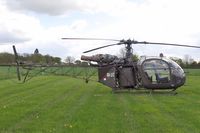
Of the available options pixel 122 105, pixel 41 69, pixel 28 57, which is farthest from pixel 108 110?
pixel 28 57

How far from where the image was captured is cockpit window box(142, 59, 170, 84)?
23188mm

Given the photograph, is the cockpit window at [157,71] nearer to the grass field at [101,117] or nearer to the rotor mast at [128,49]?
the rotor mast at [128,49]

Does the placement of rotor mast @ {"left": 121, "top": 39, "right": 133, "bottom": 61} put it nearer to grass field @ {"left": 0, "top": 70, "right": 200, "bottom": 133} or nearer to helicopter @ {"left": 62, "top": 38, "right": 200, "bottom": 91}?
helicopter @ {"left": 62, "top": 38, "right": 200, "bottom": 91}

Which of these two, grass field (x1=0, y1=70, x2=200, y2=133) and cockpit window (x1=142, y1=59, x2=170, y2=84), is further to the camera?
cockpit window (x1=142, y1=59, x2=170, y2=84)

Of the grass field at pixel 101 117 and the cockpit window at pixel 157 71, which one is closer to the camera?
the grass field at pixel 101 117

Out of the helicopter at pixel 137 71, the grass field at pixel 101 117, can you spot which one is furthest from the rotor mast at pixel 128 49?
the grass field at pixel 101 117

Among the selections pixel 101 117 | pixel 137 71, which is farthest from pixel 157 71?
pixel 101 117

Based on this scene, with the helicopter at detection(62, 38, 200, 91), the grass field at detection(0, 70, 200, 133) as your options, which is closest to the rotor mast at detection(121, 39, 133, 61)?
the helicopter at detection(62, 38, 200, 91)

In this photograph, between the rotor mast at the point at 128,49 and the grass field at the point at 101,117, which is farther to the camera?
the rotor mast at the point at 128,49

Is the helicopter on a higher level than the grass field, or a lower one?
higher

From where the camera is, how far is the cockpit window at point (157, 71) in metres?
23.2

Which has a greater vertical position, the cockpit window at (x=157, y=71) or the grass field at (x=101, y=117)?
the cockpit window at (x=157, y=71)

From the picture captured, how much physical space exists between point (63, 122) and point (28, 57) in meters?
14.7

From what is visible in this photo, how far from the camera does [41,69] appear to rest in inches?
988
